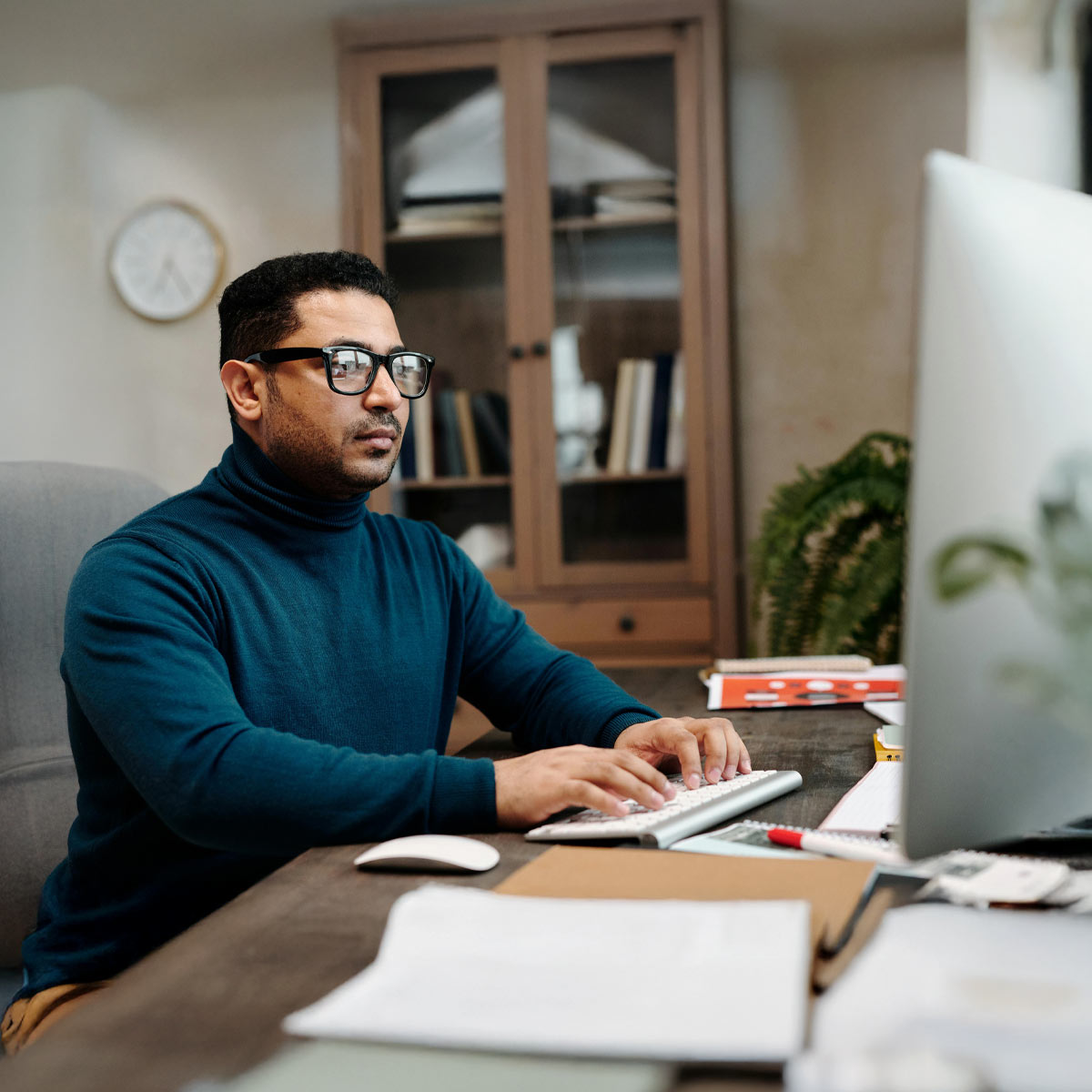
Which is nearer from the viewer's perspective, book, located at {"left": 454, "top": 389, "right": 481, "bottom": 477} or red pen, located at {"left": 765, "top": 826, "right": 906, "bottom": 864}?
red pen, located at {"left": 765, "top": 826, "right": 906, "bottom": 864}

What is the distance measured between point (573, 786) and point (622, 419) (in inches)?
82.9

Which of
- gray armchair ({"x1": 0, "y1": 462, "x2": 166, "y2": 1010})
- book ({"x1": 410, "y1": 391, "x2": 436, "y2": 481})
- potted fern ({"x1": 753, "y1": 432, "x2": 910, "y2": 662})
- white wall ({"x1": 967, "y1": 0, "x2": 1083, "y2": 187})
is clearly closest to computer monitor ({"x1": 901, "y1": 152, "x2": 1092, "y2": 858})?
→ gray armchair ({"x1": 0, "y1": 462, "x2": 166, "y2": 1010})

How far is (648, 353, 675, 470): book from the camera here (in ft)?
9.45

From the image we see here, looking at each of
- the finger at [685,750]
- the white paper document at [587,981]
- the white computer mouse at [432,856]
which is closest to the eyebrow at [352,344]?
the finger at [685,750]

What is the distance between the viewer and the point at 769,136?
3.16 metres

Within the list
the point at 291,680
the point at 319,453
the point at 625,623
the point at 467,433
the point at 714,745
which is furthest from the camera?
the point at 467,433

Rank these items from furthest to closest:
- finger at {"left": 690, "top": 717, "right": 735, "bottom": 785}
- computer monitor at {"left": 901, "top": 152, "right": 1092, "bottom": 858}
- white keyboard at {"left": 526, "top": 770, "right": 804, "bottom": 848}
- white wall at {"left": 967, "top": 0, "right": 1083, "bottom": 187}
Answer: white wall at {"left": 967, "top": 0, "right": 1083, "bottom": 187}
finger at {"left": 690, "top": 717, "right": 735, "bottom": 785}
white keyboard at {"left": 526, "top": 770, "right": 804, "bottom": 848}
computer monitor at {"left": 901, "top": 152, "right": 1092, "bottom": 858}

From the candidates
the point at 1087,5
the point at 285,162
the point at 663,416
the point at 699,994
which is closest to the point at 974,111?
the point at 1087,5

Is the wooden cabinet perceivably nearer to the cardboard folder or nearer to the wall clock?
the wall clock

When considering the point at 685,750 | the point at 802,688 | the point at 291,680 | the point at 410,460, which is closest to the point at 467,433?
the point at 410,460

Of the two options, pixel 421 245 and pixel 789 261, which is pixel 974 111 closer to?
pixel 789 261

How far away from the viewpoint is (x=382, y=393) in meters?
1.26

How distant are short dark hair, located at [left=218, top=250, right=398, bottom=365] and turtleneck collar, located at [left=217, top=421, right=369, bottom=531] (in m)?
0.12

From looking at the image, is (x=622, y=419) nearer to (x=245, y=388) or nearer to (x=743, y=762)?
(x=245, y=388)
